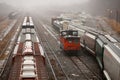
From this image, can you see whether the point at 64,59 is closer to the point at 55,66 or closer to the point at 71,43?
the point at 71,43

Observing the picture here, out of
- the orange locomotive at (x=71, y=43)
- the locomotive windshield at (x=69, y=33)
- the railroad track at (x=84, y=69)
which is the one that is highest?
the locomotive windshield at (x=69, y=33)

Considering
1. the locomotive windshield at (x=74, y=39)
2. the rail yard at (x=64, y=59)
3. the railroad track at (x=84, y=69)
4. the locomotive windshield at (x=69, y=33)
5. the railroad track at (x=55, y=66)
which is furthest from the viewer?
the locomotive windshield at (x=69, y=33)

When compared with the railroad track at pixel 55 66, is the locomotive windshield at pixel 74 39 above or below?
above

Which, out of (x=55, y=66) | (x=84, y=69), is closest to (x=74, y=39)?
(x=55, y=66)

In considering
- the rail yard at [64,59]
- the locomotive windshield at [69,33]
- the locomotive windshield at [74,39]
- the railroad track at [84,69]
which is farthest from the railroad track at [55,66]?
the locomotive windshield at [69,33]

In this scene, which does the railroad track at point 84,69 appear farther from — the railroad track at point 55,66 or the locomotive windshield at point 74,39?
the locomotive windshield at point 74,39

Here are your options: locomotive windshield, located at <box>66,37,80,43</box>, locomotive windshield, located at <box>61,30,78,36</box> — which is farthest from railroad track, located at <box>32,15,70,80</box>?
locomotive windshield, located at <box>61,30,78,36</box>

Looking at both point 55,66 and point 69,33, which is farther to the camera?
point 69,33

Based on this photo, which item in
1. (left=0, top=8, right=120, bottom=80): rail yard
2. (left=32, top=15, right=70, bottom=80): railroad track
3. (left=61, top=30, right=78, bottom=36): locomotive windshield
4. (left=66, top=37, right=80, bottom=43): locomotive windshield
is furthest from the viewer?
(left=61, top=30, right=78, bottom=36): locomotive windshield

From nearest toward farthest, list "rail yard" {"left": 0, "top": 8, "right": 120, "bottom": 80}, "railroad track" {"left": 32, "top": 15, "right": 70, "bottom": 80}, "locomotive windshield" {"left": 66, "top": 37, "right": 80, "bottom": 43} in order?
1. "rail yard" {"left": 0, "top": 8, "right": 120, "bottom": 80}
2. "railroad track" {"left": 32, "top": 15, "right": 70, "bottom": 80}
3. "locomotive windshield" {"left": 66, "top": 37, "right": 80, "bottom": 43}

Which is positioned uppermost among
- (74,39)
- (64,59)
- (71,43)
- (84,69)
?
(74,39)

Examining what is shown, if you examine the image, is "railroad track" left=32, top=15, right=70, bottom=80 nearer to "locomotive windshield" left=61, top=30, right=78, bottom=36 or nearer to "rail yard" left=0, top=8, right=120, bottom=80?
"rail yard" left=0, top=8, right=120, bottom=80

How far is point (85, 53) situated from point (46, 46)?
7.14 metres

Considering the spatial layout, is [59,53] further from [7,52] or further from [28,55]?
[28,55]
